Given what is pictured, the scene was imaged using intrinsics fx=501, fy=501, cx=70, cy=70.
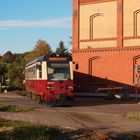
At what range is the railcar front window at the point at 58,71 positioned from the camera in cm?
3234

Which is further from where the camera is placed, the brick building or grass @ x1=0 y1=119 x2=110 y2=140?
the brick building

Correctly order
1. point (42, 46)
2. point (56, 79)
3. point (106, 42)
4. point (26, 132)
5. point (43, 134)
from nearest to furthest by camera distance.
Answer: point (43, 134), point (26, 132), point (56, 79), point (106, 42), point (42, 46)

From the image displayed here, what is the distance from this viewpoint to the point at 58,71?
→ 32.4 meters

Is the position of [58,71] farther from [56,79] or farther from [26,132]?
[26,132]

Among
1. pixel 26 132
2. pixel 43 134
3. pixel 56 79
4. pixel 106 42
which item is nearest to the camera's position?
pixel 43 134

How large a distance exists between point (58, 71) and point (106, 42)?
47.6 ft

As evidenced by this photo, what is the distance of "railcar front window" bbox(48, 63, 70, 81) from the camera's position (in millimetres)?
32344

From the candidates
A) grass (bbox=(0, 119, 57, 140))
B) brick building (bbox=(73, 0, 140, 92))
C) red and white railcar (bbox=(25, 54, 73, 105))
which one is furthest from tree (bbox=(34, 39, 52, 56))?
grass (bbox=(0, 119, 57, 140))

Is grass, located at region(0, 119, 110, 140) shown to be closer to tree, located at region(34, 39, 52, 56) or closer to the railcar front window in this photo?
the railcar front window

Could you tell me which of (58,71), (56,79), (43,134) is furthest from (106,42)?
(43,134)

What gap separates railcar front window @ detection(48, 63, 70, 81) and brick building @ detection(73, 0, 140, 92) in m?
11.1

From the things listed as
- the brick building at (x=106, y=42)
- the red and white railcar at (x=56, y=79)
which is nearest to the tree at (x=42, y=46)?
the brick building at (x=106, y=42)

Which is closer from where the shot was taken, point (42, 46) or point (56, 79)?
point (56, 79)

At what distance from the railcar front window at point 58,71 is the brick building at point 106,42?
1106 cm
